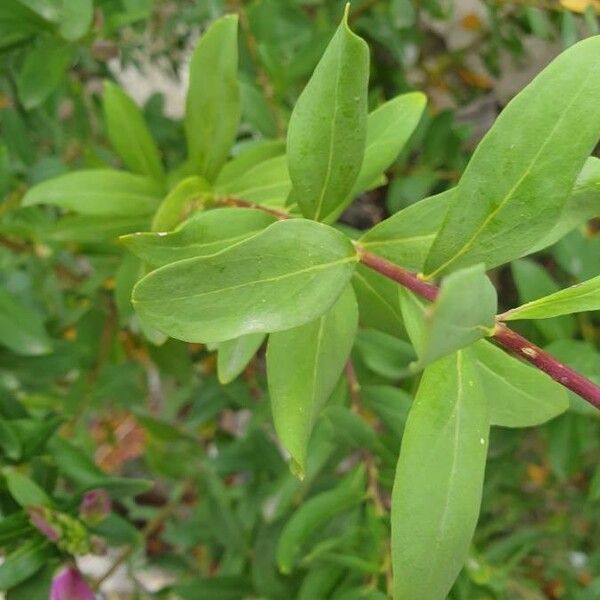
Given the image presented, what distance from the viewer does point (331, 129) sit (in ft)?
1.51

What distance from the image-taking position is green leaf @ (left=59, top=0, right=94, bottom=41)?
72cm

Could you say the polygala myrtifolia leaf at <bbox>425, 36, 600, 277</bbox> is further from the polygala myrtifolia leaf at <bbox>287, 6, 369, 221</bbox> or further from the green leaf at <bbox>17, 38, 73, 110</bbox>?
the green leaf at <bbox>17, 38, 73, 110</bbox>

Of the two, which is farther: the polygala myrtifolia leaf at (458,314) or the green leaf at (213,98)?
the green leaf at (213,98)

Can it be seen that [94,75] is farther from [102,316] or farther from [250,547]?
[250,547]

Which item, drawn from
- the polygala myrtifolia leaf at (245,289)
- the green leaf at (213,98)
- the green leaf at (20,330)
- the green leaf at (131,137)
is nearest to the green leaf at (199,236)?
the polygala myrtifolia leaf at (245,289)

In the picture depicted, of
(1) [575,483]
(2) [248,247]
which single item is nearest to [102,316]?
(2) [248,247]

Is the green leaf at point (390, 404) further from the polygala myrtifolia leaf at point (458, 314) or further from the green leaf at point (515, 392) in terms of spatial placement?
the polygala myrtifolia leaf at point (458, 314)

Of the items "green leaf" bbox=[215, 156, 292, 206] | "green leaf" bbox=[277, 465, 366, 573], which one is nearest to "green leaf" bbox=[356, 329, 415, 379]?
"green leaf" bbox=[277, 465, 366, 573]

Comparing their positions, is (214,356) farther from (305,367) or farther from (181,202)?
(305,367)

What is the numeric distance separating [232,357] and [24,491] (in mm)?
259

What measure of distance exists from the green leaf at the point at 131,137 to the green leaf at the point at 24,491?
0.29 m

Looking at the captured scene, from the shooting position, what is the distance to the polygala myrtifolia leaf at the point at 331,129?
43 centimetres

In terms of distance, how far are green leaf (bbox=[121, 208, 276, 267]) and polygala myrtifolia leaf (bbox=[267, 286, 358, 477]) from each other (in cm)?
7

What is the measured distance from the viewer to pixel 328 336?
48 cm
